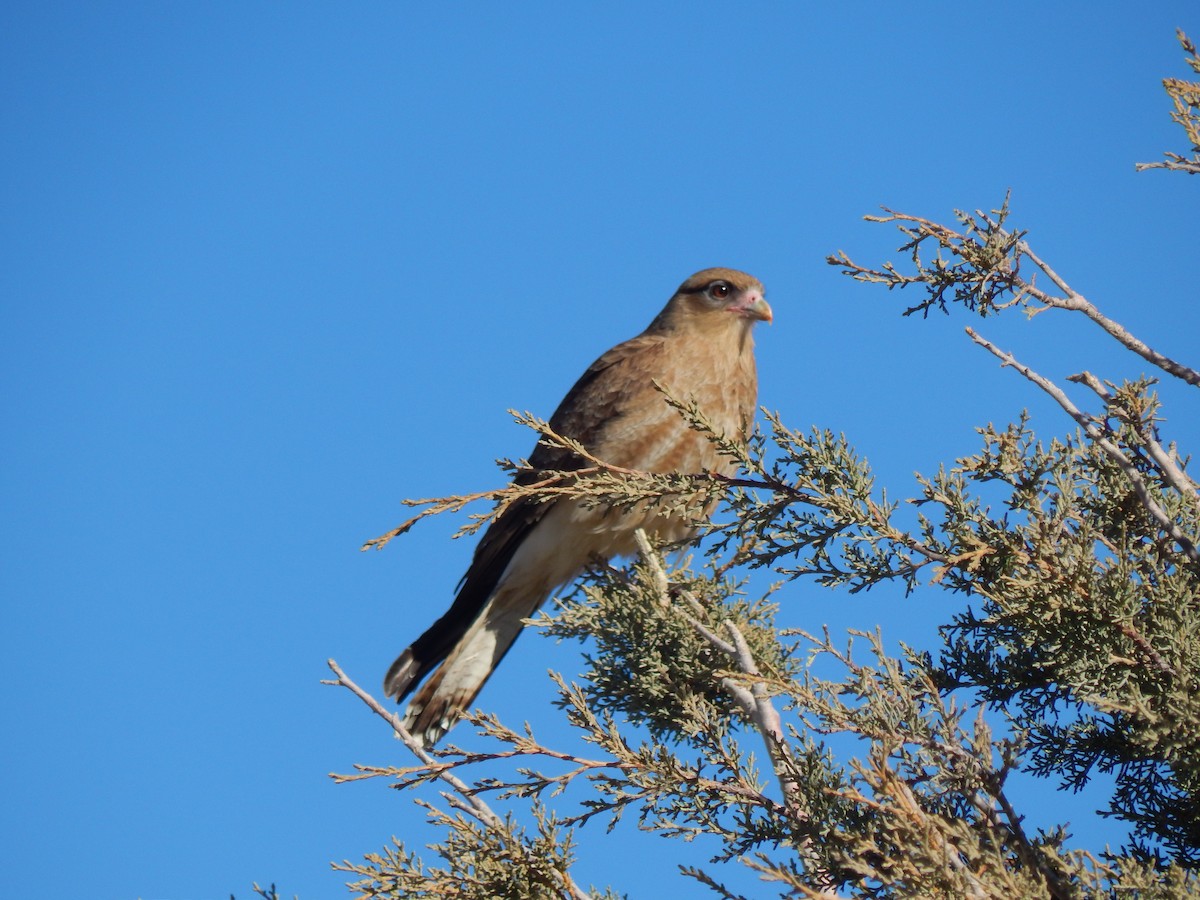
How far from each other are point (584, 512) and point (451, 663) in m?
0.79

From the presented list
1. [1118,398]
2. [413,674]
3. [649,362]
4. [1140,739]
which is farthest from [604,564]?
[1140,739]

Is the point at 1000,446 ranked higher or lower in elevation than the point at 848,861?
higher

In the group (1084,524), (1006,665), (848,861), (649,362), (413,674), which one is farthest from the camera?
(649,362)

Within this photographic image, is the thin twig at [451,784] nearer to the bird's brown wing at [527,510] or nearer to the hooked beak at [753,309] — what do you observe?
the bird's brown wing at [527,510]

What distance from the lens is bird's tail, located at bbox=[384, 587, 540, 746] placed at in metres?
4.69

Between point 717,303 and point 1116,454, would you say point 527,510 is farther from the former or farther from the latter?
point 1116,454

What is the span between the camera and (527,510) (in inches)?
198

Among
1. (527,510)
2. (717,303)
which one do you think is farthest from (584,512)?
(717,303)

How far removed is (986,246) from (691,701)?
1.18 metres

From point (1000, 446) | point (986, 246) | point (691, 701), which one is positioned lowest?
point (691, 701)

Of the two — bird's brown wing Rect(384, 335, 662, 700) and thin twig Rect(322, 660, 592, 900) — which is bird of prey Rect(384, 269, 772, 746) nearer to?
bird's brown wing Rect(384, 335, 662, 700)

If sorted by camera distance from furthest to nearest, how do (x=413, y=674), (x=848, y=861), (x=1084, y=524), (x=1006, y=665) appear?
(x=413, y=674) → (x=1006, y=665) → (x=1084, y=524) → (x=848, y=861)

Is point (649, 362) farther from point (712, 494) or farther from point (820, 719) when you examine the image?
point (820, 719)

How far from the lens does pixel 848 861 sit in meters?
1.88
